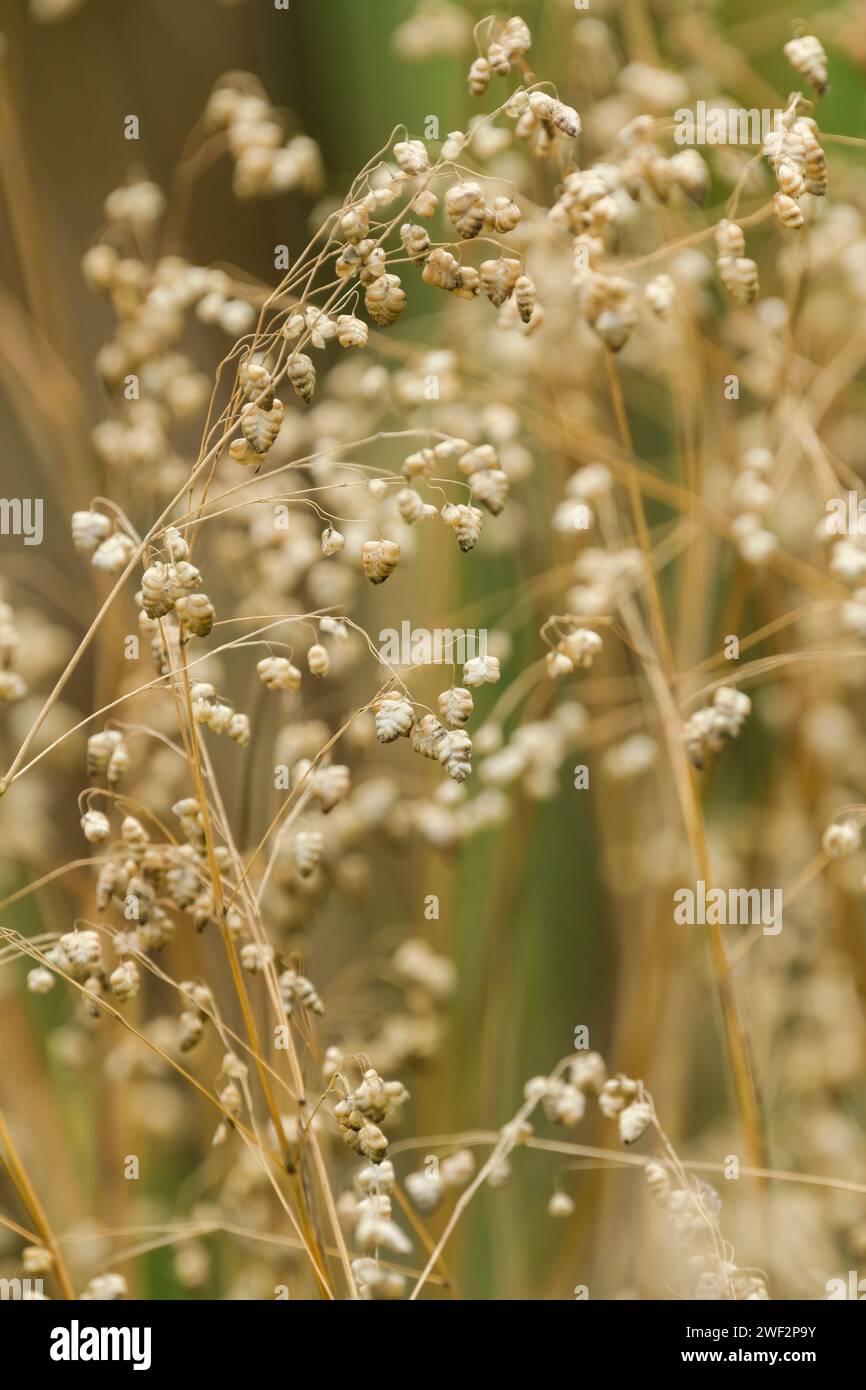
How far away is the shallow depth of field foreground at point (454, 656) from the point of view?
968 millimetres

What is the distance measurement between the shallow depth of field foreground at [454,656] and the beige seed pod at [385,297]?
0.87ft

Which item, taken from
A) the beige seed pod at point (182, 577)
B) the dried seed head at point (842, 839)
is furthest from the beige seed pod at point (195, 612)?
the dried seed head at point (842, 839)

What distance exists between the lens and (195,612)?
629 millimetres

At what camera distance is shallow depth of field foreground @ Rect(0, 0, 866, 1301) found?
968 mm

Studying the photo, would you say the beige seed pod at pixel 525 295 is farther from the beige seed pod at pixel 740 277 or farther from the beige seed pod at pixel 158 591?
the beige seed pod at pixel 158 591

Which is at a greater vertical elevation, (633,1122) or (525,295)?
(525,295)

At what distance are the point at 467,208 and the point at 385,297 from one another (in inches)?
2.8

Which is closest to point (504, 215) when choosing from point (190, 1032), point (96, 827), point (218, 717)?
point (218, 717)

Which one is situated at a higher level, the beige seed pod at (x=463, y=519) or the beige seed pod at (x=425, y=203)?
the beige seed pod at (x=425, y=203)

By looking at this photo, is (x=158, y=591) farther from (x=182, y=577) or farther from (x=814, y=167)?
(x=814, y=167)

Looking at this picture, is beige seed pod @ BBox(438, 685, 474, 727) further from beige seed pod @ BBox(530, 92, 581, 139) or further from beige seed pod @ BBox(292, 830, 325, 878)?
beige seed pod @ BBox(530, 92, 581, 139)

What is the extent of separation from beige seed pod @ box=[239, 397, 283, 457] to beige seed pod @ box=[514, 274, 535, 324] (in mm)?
168

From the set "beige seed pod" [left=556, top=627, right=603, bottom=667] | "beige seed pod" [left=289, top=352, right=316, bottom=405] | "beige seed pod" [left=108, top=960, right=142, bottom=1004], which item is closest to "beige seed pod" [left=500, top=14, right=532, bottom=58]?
"beige seed pod" [left=289, top=352, right=316, bottom=405]
